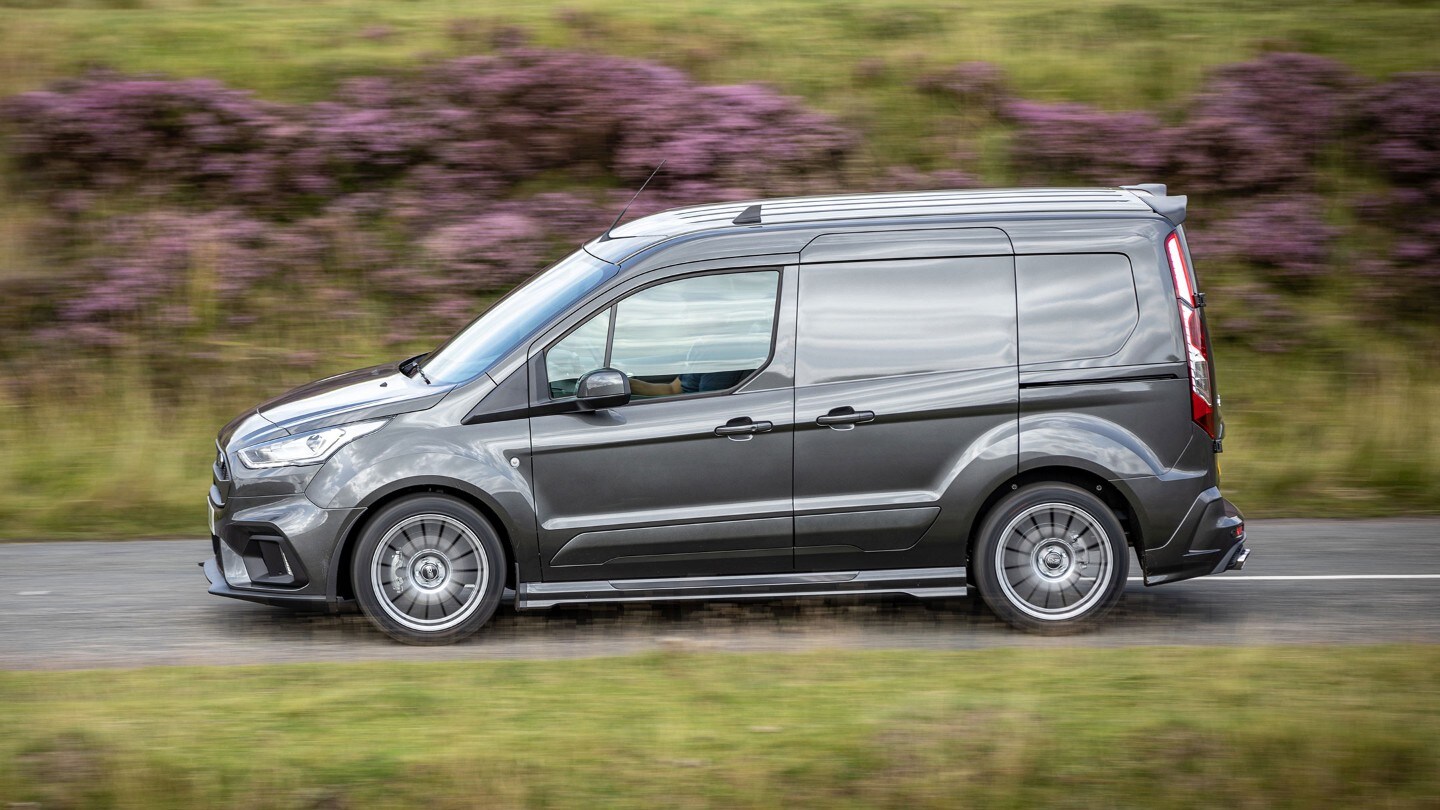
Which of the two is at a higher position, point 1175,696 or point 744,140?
point 744,140

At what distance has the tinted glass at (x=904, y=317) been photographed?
705cm

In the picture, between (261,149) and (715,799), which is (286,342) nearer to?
(261,149)

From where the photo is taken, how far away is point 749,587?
7.05 meters

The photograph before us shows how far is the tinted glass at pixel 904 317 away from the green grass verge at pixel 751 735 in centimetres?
152

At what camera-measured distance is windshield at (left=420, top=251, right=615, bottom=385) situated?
7145 millimetres

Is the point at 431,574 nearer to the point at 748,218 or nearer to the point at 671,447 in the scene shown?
the point at 671,447

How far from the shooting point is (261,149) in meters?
14.7

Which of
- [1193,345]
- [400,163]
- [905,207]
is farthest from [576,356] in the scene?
[400,163]

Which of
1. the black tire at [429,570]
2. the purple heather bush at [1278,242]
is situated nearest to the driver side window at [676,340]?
the black tire at [429,570]

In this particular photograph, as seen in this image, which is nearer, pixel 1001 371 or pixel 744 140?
pixel 1001 371

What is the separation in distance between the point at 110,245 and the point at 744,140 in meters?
6.05

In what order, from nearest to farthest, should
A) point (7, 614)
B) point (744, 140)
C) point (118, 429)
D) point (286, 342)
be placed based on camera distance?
point (7, 614)
point (118, 429)
point (286, 342)
point (744, 140)

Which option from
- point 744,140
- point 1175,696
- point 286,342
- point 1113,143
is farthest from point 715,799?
point 1113,143

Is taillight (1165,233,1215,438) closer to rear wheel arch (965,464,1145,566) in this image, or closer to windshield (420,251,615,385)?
rear wheel arch (965,464,1145,566)
